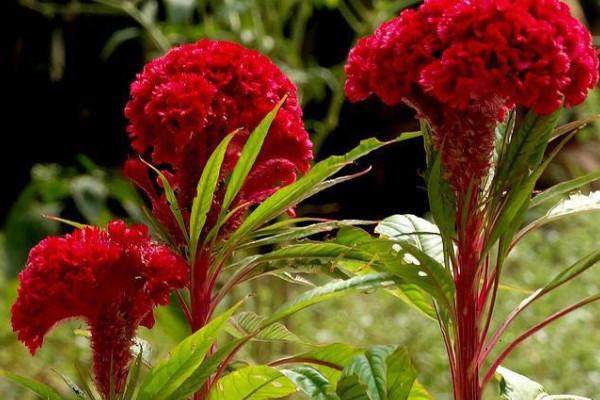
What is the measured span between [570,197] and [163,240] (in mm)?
467

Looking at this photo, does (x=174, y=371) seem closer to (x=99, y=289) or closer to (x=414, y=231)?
(x=99, y=289)

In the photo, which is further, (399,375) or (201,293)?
(201,293)

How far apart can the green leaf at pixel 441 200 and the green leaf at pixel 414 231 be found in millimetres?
92

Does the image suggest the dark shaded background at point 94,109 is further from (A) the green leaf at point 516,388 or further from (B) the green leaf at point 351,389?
(B) the green leaf at point 351,389

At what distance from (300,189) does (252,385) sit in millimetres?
223

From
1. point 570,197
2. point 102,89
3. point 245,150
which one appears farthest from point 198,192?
point 102,89

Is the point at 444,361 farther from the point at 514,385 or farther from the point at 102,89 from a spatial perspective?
the point at 102,89

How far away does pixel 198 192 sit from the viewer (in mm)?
1159

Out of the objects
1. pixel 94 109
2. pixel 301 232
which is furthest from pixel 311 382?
pixel 94 109

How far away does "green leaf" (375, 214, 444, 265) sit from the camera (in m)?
1.26

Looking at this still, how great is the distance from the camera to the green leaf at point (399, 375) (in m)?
1.09

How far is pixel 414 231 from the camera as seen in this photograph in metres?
1.28

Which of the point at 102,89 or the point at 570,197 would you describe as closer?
the point at 570,197

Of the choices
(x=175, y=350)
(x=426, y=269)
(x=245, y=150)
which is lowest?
(x=175, y=350)
